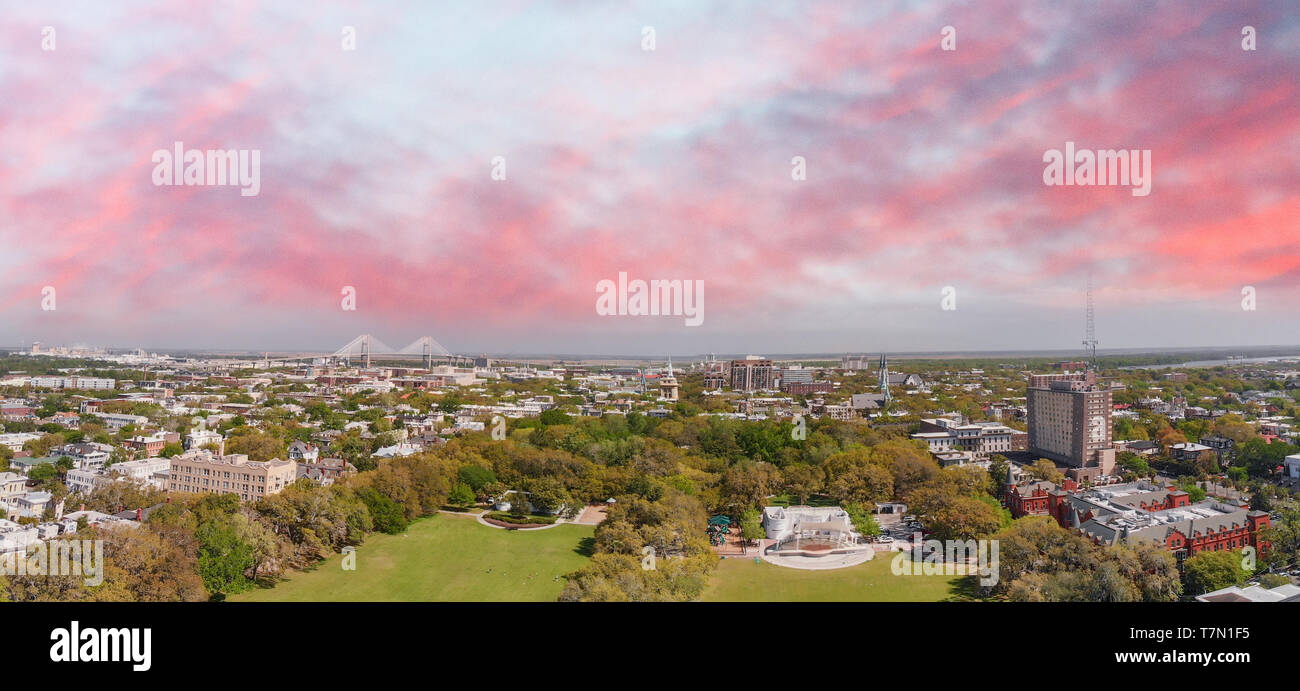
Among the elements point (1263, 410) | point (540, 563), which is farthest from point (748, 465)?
point (1263, 410)

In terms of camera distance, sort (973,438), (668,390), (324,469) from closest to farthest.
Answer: (324,469) → (973,438) → (668,390)

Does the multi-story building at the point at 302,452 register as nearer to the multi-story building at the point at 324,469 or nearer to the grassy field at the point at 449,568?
the multi-story building at the point at 324,469

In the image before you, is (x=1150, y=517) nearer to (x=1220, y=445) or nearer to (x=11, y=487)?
(x=1220, y=445)

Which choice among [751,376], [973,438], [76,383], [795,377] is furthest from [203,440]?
[795,377]

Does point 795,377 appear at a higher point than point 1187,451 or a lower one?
higher

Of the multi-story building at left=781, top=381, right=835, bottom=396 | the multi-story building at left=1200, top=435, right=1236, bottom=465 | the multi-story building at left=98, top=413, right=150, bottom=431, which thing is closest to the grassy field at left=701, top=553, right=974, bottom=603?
the multi-story building at left=1200, top=435, right=1236, bottom=465
